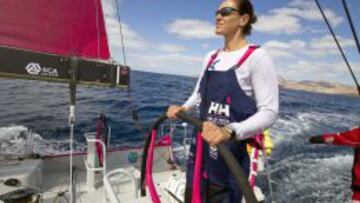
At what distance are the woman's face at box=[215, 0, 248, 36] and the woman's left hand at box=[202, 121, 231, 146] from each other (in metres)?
0.85

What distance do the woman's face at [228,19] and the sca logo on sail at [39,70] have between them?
64.1 inches

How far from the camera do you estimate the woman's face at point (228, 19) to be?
213 cm

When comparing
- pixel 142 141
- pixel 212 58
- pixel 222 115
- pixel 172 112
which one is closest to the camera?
pixel 222 115

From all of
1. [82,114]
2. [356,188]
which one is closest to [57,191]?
[356,188]

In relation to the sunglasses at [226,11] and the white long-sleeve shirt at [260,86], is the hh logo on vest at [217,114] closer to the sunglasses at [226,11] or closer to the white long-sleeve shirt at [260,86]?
the white long-sleeve shirt at [260,86]

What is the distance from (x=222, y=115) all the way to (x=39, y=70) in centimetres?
181

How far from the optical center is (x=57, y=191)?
4.76 m

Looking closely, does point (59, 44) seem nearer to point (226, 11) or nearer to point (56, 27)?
point (56, 27)

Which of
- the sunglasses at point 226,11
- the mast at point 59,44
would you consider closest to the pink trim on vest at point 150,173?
the sunglasses at point 226,11

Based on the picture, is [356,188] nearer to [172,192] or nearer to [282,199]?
[172,192]

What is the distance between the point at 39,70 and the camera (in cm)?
303

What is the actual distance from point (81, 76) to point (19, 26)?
89 cm

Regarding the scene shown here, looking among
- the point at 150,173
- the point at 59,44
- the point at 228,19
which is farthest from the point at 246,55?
the point at 59,44

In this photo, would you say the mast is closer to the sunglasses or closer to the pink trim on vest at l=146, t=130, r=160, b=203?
the pink trim on vest at l=146, t=130, r=160, b=203
